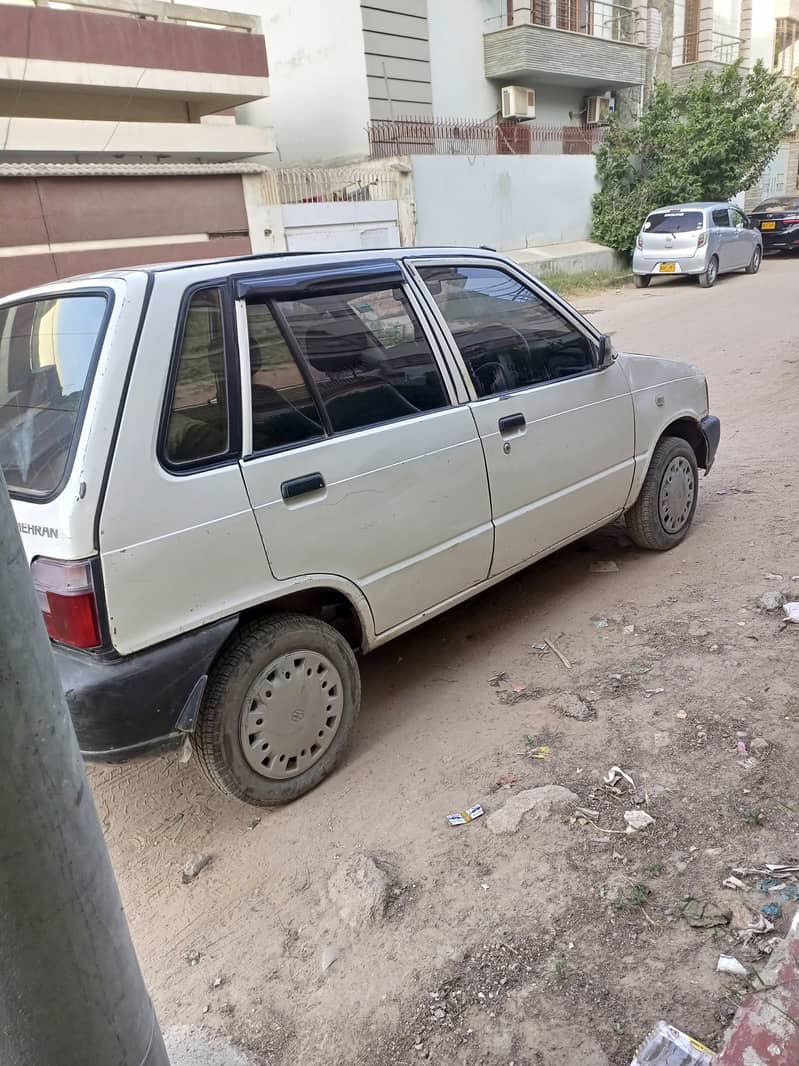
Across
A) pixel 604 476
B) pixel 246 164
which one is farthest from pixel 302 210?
pixel 604 476

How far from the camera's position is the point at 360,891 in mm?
2557

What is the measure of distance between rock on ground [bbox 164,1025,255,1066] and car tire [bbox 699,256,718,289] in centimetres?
1851

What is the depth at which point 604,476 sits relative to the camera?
4238 mm

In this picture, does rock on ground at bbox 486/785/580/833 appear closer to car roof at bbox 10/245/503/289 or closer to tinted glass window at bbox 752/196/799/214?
car roof at bbox 10/245/503/289

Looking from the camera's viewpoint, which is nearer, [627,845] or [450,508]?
[627,845]

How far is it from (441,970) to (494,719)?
129 cm

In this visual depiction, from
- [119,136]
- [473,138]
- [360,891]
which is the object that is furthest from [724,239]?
[360,891]

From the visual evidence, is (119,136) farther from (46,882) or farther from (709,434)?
(46,882)

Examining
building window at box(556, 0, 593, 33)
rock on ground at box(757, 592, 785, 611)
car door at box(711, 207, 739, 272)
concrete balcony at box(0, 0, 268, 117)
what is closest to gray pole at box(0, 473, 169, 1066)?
rock on ground at box(757, 592, 785, 611)

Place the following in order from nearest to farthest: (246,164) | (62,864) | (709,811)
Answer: (62,864) < (709,811) < (246,164)

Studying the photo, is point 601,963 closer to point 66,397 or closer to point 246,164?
point 66,397

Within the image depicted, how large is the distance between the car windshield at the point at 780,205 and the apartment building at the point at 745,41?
5.97m

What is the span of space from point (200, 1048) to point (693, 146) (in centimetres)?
2505

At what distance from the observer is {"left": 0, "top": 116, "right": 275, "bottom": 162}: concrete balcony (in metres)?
12.3
